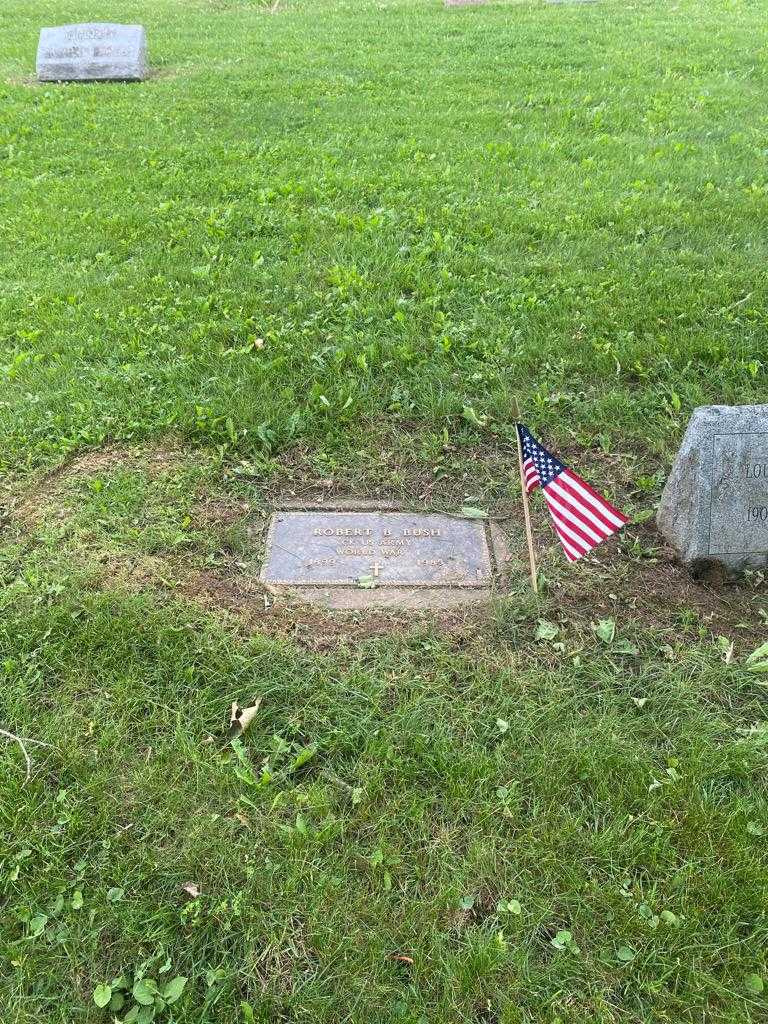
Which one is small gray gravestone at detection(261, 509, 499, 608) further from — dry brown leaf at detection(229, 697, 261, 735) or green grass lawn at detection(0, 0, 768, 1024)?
dry brown leaf at detection(229, 697, 261, 735)

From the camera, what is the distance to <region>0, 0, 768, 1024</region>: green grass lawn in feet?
8.38

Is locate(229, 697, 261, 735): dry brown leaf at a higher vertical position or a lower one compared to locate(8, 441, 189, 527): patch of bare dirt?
lower

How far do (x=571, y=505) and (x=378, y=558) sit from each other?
1.01m

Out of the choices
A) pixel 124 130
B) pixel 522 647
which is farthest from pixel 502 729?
pixel 124 130

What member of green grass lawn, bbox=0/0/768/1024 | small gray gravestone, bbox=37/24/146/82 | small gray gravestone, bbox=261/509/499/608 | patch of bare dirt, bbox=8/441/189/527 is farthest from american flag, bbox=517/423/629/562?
small gray gravestone, bbox=37/24/146/82

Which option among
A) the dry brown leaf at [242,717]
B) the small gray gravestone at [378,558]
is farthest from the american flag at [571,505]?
the dry brown leaf at [242,717]

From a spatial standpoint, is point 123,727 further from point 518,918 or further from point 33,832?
point 518,918

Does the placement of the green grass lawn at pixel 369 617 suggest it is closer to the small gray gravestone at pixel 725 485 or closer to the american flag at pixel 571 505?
the small gray gravestone at pixel 725 485

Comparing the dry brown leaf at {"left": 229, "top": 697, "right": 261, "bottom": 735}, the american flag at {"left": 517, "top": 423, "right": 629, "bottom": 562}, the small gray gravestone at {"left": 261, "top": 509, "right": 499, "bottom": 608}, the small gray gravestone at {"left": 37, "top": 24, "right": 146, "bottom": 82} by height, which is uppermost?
the small gray gravestone at {"left": 37, "top": 24, "right": 146, "bottom": 82}

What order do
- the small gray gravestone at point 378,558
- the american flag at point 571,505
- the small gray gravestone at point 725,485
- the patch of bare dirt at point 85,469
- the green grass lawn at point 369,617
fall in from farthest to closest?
1. the patch of bare dirt at point 85,469
2. the small gray gravestone at point 378,558
3. the small gray gravestone at point 725,485
4. the american flag at point 571,505
5. the green grass lawn at point 369,617

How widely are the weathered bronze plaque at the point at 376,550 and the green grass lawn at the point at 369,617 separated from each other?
0.55 feet

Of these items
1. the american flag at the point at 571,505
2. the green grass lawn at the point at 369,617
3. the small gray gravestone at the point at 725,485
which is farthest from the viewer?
the small gray gravestone at the point at 725,485

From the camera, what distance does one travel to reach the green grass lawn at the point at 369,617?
2555mm

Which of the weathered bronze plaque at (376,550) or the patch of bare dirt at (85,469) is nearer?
the weathered bronze plaque at (376,550)
